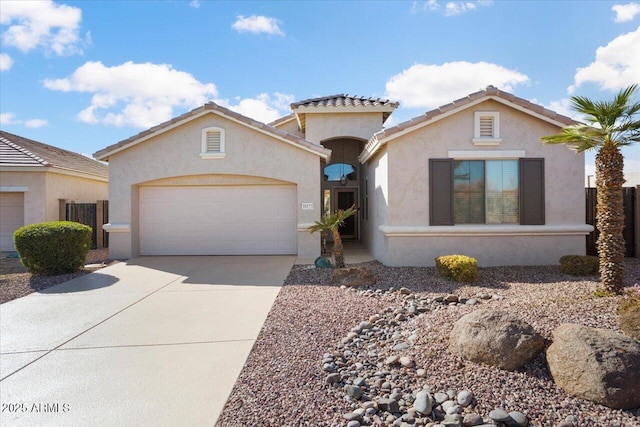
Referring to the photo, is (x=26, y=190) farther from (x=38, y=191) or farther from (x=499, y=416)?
(x=499, y=416)

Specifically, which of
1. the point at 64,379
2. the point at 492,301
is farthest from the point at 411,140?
the point at 64,379

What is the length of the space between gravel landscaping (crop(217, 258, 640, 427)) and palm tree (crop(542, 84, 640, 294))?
72cm

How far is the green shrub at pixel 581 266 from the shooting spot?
28.9 feet

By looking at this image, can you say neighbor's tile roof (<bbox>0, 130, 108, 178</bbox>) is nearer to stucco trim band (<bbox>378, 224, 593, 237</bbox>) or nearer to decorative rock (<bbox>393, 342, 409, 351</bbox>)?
stucco trim band (<bbox>378, 224, 593, 237</bbox>)

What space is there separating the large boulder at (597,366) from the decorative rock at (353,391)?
6.84ft

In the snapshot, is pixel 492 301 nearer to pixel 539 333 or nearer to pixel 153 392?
pixel 539 333

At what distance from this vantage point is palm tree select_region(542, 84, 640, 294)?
22.3ft

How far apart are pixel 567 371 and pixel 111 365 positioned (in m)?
5.24

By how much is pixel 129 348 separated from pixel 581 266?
9642 millimetres

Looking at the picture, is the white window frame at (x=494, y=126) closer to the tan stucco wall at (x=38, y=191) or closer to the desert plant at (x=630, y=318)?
the desert plant at (x=630, y=318)

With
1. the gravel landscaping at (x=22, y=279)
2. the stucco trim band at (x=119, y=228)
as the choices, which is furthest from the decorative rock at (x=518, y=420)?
the stucco trim band at (x=119, y=228)

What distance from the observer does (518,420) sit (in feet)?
11.0

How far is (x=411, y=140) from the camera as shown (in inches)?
399

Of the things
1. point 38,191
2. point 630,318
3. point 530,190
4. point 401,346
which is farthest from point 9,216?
point 630,318
